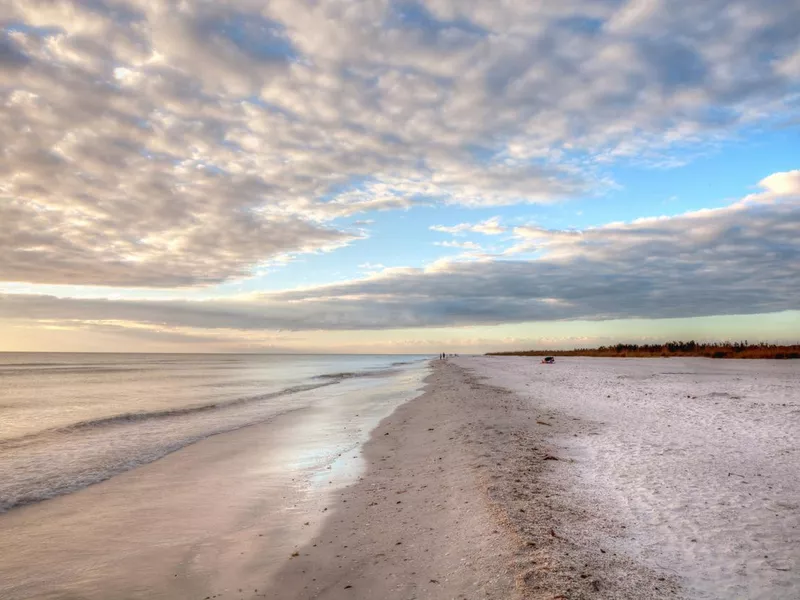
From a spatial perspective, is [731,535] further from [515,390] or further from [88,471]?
[515,390]

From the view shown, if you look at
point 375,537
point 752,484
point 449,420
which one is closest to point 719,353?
point 449,420

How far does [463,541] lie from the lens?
5.93m

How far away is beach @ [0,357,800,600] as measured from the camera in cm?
503

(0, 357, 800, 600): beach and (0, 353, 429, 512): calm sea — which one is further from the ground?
(0, 357, 800, 600): beach

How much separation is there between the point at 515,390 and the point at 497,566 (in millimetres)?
20712

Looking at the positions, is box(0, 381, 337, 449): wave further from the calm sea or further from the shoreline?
the shoreline

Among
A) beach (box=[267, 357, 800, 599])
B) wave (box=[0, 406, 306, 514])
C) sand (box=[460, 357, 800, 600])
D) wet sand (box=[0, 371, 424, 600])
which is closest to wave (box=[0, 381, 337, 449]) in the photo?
wave (box=[0, 406, 306, 514])

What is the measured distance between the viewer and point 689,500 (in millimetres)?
7047

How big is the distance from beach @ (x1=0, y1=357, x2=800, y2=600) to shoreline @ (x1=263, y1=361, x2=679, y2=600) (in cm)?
3

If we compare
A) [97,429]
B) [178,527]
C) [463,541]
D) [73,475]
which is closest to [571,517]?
[463,541]

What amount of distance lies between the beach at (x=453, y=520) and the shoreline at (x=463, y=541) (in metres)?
0.03

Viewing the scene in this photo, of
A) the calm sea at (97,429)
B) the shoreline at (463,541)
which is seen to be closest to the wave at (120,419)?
the calm sea at (97,429)

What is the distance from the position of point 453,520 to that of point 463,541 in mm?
813

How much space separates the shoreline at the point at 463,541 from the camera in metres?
4.70
